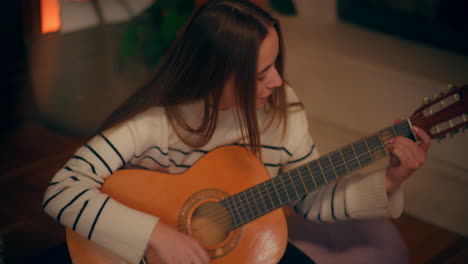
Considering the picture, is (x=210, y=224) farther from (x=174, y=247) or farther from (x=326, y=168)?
(x=326, y=168)

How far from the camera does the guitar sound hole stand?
3.84ft

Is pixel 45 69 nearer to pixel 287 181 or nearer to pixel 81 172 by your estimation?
pixel 81 172

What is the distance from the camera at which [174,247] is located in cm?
108

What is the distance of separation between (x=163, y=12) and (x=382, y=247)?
1.47 meters

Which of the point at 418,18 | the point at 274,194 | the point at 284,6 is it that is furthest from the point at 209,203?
the point at 418,18

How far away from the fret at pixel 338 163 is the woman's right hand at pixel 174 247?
33 cm

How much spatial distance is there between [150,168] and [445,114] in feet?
2.20

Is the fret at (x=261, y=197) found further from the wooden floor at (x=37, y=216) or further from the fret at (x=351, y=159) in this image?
the wooden floor at (x=37, y=216)

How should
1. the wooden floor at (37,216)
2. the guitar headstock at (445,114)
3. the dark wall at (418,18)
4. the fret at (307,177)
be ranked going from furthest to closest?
the dark wall at (418,18) → the wooden floor at (37,216) → the fret at (307,177) → the guitar headstock at (445,114)

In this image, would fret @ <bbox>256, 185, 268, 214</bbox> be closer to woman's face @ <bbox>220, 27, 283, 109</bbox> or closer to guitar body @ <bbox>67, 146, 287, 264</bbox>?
guitar body @ <bbox>67, 146, 287, 264</bbox>

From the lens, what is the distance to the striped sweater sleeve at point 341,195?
120 centimetres

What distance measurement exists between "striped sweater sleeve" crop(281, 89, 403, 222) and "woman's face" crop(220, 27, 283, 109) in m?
0.18

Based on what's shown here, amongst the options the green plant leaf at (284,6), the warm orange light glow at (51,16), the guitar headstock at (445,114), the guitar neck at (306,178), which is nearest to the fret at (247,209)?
the guitar neck at (306,178)

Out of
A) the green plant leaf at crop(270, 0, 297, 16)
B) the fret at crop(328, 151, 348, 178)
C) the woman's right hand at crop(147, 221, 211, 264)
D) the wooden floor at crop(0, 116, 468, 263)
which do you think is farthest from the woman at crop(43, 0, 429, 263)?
the green plant leaf at crop(270, 0, 297, 16)
